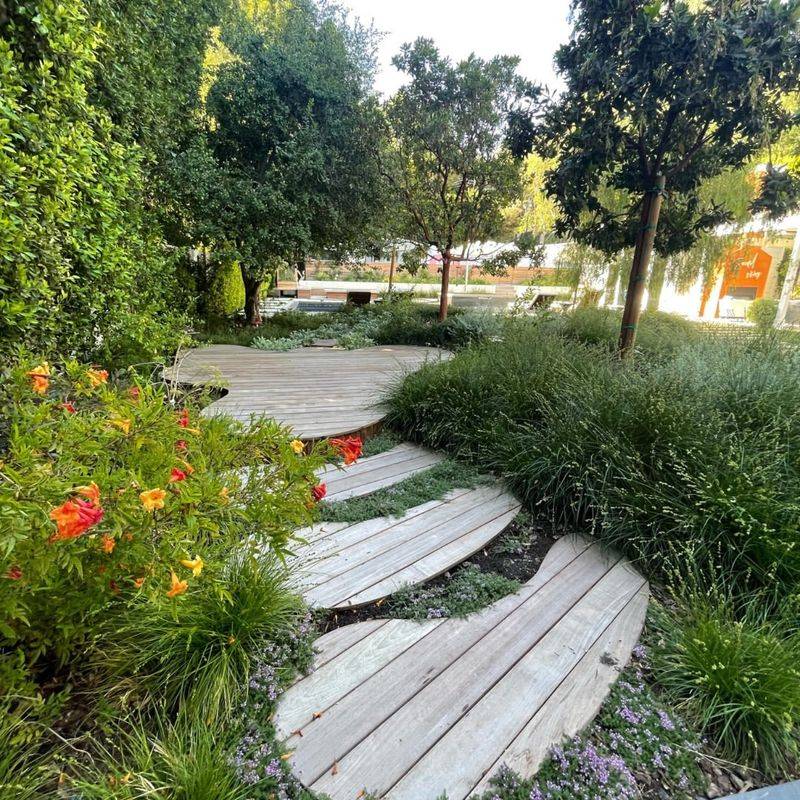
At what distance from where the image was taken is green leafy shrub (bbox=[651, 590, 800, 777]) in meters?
1.26

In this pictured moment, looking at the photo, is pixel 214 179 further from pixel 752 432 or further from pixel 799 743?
pixel 799 743

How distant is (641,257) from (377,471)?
328 centimetres

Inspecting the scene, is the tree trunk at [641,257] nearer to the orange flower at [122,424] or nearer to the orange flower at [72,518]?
the orange flower at [122,424]

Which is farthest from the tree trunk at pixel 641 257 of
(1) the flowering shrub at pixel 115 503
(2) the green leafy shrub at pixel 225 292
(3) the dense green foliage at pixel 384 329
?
(2) the green leafy shrub at pixel 225 292

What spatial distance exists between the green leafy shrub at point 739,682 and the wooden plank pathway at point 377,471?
162cm

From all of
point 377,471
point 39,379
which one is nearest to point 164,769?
point 39,379

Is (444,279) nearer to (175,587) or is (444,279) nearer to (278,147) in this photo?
(278,147)

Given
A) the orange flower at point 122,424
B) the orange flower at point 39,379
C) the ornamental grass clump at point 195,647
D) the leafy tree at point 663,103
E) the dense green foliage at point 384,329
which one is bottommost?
the ornamental grass clump at point 195,647

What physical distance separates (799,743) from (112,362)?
3.98 meters

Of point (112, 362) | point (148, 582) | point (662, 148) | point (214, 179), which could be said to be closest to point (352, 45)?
point (214, 179)

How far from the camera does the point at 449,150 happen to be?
6.99m

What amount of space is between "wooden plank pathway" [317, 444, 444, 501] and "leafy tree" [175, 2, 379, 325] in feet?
13.1

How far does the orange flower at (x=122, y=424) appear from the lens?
Answer: 105cm

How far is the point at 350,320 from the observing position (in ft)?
28.0
